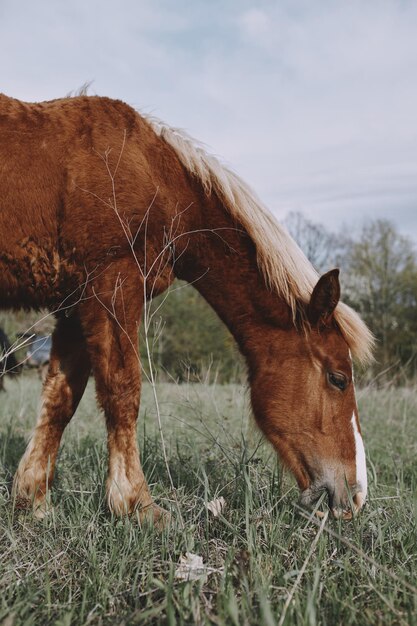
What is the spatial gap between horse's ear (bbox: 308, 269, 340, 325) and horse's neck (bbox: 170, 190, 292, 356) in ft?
0.60

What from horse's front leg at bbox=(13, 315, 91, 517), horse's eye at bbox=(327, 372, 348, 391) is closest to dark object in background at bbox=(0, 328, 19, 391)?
horse's front leg at bbox=(13, 315, 91, 517)

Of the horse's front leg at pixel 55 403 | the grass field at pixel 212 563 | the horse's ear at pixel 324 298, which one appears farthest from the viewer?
the horse's front leg at pixel 55 403

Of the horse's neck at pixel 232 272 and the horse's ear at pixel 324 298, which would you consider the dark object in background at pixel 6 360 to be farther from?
the horse's ear at pixel 324 298

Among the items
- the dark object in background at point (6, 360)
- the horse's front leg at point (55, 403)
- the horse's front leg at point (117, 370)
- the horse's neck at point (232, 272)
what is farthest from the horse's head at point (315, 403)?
the dark object in background at point (6, 360)

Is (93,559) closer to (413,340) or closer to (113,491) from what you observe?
(113,491)

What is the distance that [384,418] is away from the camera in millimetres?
6387

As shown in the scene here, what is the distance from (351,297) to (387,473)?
80.8 ft

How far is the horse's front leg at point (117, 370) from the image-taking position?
2846mm

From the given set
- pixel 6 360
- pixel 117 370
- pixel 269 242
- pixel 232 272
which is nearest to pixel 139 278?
pixel 117 370

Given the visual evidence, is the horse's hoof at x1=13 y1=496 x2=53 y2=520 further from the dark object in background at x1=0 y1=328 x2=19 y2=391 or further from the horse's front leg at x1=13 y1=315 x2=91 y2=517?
the dark object in background at x1=0 y1=328 x2=19 y2=391

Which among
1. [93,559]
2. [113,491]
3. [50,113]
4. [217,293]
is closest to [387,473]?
[217,293]

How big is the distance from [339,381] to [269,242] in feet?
3.14

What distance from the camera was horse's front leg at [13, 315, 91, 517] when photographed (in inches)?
122

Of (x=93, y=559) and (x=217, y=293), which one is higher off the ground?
(x=217, y=293)
